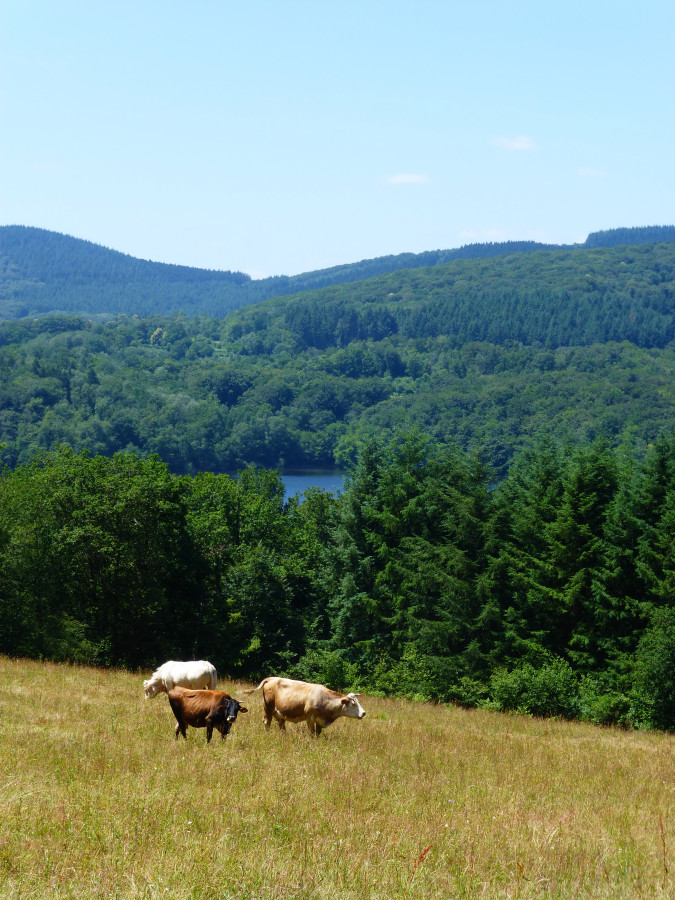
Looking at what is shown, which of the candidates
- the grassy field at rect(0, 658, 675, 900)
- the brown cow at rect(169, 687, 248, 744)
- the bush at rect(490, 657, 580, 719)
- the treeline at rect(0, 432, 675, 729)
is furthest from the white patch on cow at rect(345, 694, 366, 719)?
the treeline at rect(0, 432, 675, 729)

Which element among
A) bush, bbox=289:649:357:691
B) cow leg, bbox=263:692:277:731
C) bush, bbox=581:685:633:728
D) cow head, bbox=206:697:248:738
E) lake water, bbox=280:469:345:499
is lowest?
lake water, bbox=280:469:345:499

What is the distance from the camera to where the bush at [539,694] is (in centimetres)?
2594

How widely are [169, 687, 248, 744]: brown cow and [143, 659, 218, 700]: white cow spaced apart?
2476 mm

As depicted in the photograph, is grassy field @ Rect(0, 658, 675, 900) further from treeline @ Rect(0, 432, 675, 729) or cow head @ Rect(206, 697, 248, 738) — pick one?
treeline @ Rect(0, 432, 675, 729)

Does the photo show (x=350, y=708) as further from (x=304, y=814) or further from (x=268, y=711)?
(x=304, y=814)

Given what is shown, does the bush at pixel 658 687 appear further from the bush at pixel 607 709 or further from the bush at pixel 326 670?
the bush at pixel 326 670

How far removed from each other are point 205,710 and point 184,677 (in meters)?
3.31

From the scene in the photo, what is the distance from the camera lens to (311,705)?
14.6m

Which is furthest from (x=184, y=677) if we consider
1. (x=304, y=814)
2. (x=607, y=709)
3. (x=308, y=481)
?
(x=308, y=481)

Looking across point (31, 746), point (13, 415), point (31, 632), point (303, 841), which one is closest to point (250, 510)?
point (31, 632)

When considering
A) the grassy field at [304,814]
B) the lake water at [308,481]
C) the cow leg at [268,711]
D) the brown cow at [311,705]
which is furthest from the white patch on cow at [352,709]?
the lake water at [308,481]

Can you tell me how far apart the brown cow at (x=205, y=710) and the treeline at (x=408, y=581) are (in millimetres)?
15556

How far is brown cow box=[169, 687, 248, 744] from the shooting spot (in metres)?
12.9

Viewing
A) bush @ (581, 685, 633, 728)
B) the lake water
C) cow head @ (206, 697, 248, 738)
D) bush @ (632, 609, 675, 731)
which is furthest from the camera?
the lake water
